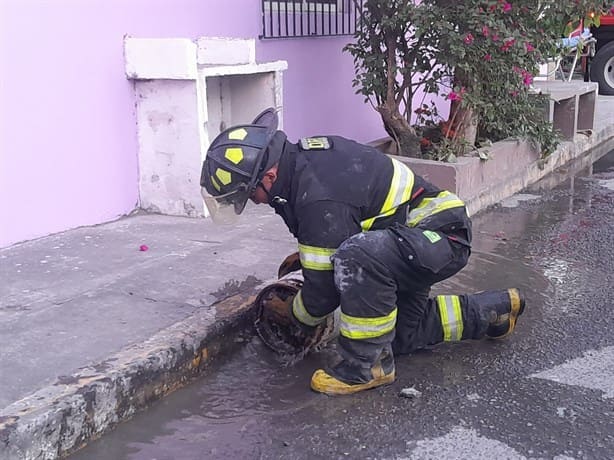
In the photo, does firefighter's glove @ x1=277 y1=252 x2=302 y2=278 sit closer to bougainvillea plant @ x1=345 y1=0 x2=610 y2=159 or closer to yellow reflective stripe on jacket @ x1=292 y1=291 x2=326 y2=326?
yellow reflective stripe on jacket @ x1=292 y1=291 x2=326 y2=326

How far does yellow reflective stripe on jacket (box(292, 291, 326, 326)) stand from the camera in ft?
11.8

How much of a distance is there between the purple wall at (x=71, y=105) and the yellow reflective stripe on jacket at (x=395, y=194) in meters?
2.35

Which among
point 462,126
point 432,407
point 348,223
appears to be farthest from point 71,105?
point 462,126

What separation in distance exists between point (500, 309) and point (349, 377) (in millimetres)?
908

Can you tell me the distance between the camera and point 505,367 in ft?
12.4

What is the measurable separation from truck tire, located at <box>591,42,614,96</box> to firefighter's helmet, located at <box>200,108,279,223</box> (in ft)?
43.1

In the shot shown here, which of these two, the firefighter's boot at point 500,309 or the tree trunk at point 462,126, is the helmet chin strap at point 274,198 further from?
the tree trunk at point 462,126

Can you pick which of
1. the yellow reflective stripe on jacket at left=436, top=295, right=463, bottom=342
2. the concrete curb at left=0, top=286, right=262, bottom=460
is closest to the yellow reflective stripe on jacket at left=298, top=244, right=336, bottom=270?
the concrete curb at left=0, top=286, right=262, bottom=460

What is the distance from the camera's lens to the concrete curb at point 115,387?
112 inches

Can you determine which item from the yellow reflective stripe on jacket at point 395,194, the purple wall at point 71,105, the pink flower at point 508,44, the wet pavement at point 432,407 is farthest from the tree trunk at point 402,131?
the yellow reflective stripe on jacket at point 395,194

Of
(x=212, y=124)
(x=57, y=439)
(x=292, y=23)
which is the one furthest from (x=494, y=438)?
(x=292, y=23)

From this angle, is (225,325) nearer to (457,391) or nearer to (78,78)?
(457,391)

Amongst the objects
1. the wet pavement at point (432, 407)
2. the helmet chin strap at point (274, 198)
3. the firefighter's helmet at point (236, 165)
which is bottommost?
the wet pavement at point (432, 407)

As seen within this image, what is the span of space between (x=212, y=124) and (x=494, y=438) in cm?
391
